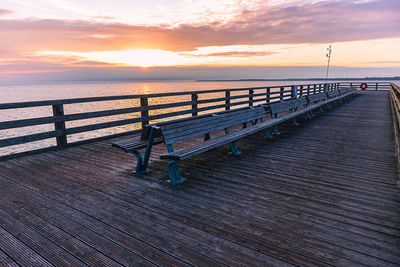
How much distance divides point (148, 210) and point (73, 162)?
2629 mm

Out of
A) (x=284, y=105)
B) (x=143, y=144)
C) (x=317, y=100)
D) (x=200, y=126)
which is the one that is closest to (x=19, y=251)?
(x=143, y=144)

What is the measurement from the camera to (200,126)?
455 cm

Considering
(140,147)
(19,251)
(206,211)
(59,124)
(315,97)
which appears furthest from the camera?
(315,97)

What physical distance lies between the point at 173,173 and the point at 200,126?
117cm

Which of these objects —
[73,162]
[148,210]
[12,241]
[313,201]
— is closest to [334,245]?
[313,201]

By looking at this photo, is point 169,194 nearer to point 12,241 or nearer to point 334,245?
point 12,241

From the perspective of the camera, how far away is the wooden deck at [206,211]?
7.28 ft

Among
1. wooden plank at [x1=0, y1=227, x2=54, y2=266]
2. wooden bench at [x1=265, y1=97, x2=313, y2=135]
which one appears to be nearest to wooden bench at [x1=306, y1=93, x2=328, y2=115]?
wooden bench at [x1=265, y1=97, x2=313, y2=135]

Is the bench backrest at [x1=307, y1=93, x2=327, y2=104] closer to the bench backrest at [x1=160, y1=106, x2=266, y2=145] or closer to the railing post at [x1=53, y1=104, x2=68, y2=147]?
the bench backrest at [x1=160, y1=106, x2=266, y2=145]

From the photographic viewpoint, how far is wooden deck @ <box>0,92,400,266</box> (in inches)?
87.4

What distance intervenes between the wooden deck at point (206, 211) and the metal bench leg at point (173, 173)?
14 cm

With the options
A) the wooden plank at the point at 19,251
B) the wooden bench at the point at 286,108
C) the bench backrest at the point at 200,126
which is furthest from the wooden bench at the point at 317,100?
the wooden plank at the point at 19,251

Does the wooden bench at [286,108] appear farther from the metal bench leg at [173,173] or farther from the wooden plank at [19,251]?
the wooden plank at [19,251]

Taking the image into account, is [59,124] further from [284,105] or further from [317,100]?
[317,100]
